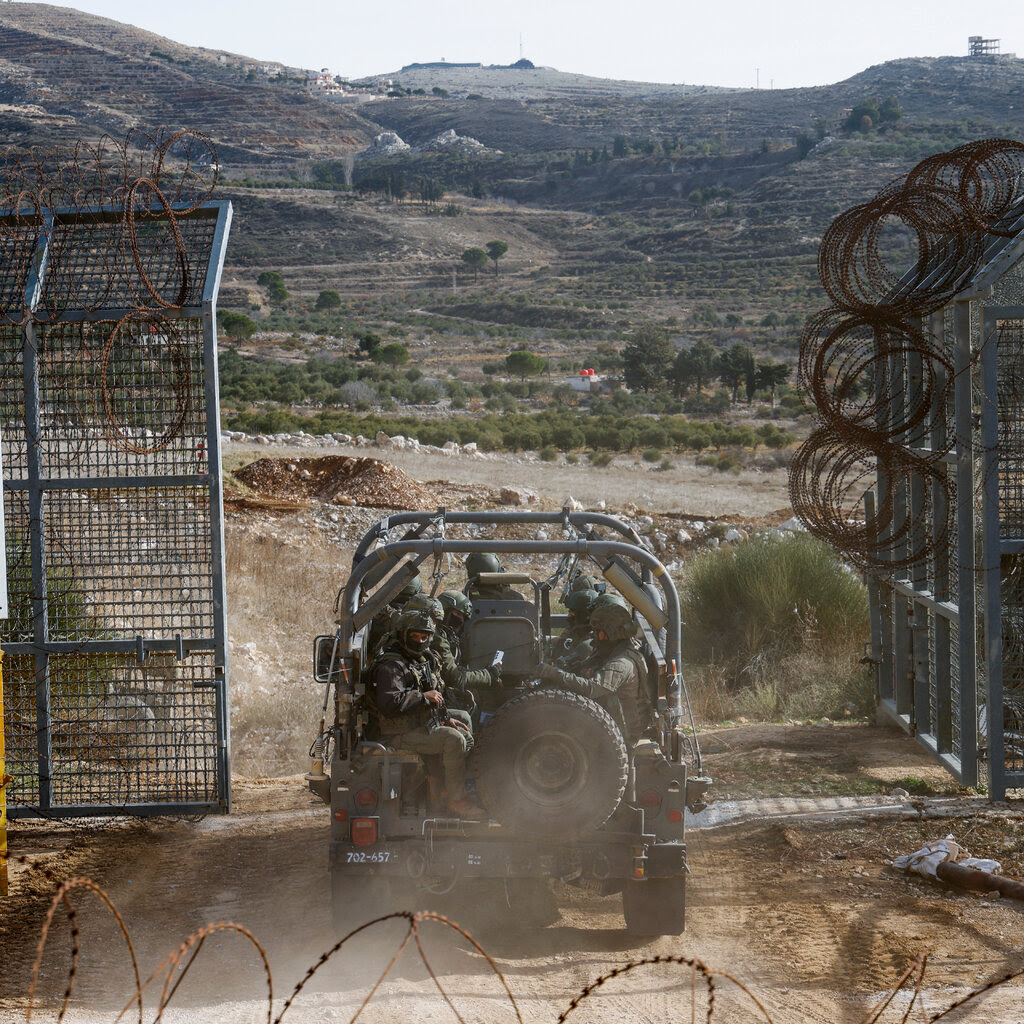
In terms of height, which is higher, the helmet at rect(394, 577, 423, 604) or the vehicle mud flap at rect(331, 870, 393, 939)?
the helmet at rect(394, 577, 423, 604)

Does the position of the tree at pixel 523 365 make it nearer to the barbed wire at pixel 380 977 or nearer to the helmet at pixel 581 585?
the helmet at pixel 581 585

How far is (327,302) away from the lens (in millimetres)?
69625

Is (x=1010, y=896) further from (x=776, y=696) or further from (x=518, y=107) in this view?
(x=518, y=107)

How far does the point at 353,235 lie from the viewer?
85.9 m

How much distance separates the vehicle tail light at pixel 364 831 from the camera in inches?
230

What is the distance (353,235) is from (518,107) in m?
58.3

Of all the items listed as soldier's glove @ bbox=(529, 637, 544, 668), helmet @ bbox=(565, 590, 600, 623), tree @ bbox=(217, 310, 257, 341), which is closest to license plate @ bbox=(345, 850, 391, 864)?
soldier's glove @ bbox=(529, 637, 544, 668)

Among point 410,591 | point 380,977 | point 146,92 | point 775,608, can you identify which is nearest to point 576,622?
point 410,591

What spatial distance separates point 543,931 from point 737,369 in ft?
135

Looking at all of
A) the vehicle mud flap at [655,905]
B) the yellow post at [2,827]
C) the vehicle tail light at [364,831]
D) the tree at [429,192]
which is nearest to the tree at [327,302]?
the tree at [429,192]

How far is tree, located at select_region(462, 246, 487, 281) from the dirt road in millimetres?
75390

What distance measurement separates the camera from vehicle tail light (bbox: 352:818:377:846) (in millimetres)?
5844

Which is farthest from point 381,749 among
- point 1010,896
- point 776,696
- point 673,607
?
point 776,696

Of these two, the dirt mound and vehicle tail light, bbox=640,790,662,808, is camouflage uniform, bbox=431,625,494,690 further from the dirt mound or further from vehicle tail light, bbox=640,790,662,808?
the dirt mound
